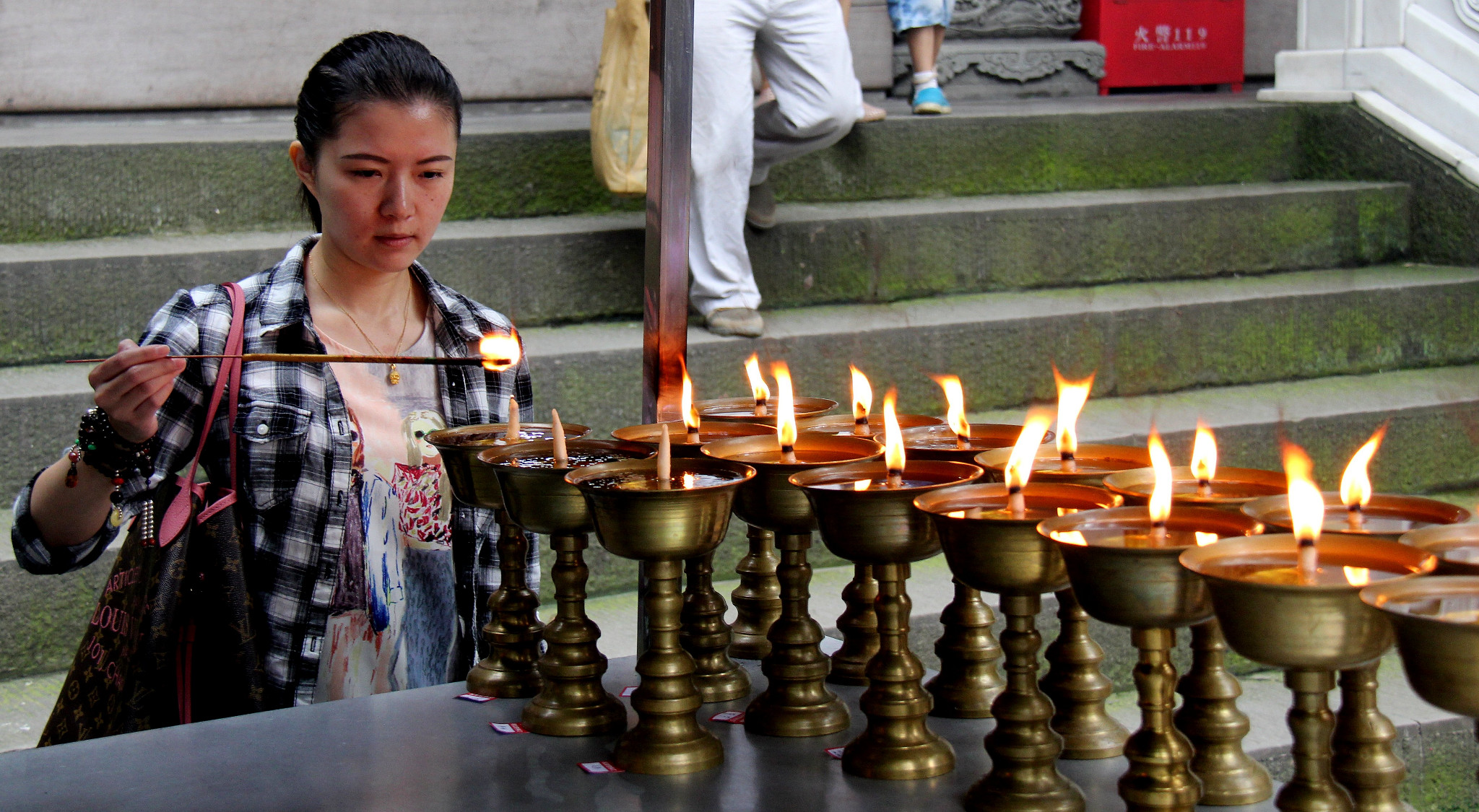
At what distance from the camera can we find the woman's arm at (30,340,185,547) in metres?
1.46

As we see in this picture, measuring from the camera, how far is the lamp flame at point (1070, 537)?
931mm

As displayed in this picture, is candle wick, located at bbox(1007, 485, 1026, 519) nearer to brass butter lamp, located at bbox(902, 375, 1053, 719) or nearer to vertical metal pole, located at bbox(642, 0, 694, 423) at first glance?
brass butter lamp, located at bbox(902, 375, 1053, 719)

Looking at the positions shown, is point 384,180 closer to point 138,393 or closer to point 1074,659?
point 138,393

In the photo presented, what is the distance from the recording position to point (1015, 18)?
6.55m

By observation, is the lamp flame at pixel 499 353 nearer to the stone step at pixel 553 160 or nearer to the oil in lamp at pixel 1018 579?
the oil in lamp at pixel 1018 579

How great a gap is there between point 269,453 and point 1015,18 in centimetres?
542

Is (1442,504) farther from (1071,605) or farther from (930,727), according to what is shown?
(930,727)

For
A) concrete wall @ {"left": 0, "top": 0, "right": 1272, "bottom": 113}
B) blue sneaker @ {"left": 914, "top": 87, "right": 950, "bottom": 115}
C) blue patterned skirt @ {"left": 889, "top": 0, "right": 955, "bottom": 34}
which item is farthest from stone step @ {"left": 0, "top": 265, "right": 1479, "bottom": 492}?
concrete wall @ {"left": 0, "top": 0, "right": 1272, "bottom": 113}

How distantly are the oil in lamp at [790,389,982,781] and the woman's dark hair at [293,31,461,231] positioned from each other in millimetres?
900

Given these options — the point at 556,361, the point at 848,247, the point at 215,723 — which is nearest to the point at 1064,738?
the point at 215,723

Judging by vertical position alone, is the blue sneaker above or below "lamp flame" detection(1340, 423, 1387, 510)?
above

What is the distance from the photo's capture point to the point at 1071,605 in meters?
1.18

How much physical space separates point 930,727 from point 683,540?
318 millimetres

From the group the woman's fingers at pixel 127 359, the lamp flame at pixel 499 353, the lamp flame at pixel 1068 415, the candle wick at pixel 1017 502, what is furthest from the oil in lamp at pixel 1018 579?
the woman's fingers at pixel 127 359
